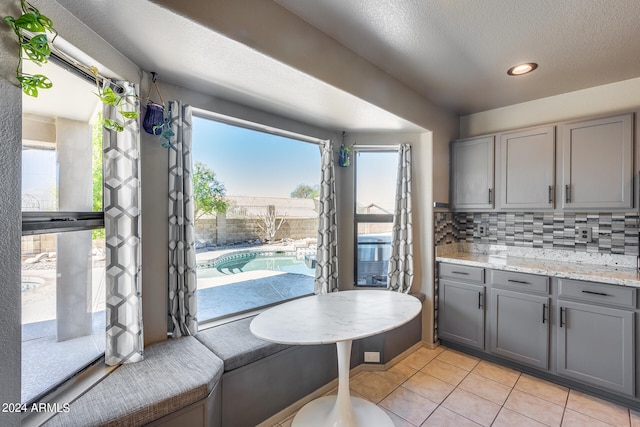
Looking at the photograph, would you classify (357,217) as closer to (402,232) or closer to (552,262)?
(402,232)

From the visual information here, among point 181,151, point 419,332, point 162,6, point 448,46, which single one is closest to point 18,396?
point 181,151

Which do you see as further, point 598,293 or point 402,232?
point 402,232

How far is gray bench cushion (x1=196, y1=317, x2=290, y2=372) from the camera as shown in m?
1.64

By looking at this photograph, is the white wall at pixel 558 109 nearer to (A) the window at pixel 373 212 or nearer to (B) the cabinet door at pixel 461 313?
(A) the window at pixel 373 212

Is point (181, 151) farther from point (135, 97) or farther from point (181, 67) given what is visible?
point (181, 67)

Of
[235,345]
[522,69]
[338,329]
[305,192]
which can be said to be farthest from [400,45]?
[235,345]

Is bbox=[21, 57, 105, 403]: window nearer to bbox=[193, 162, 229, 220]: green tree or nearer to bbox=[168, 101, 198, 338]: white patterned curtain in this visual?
bbox=[168, 101, 198, 338]: white patterned curtain

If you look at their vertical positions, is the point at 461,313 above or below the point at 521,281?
below

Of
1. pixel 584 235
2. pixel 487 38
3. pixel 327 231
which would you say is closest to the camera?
pixel 487 38

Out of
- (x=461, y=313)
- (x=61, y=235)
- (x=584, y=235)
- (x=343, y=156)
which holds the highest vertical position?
(x=343, y=156)

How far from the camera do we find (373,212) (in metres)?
3.00

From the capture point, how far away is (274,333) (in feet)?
5.02

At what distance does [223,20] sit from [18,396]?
64.9 inches

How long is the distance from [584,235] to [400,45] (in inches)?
94.7
